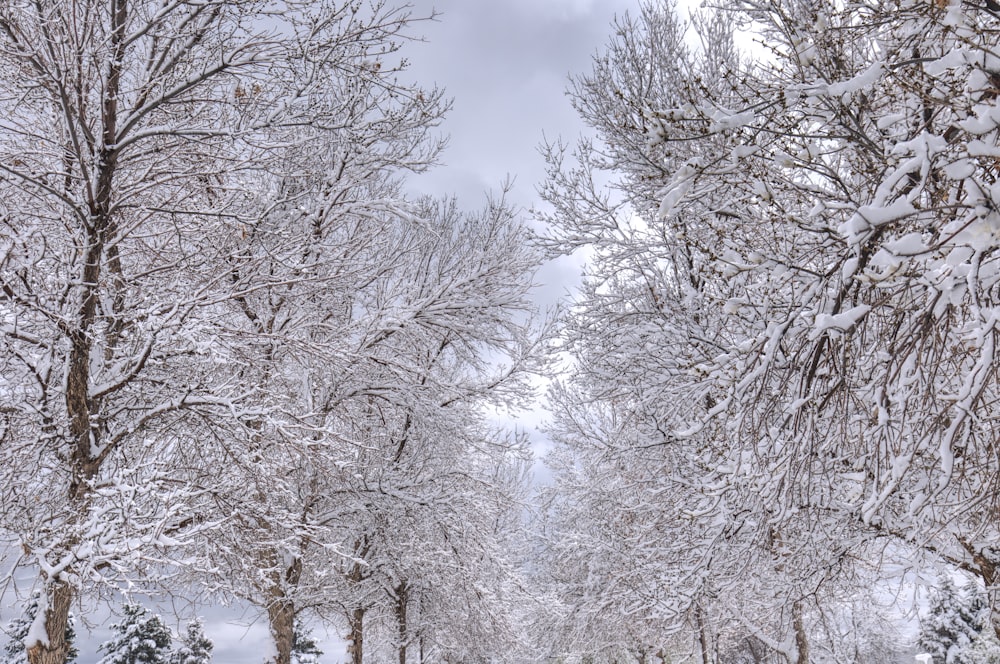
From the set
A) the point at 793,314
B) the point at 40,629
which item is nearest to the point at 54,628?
the point at 40,629

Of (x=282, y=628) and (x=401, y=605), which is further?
(x=401, y=605)

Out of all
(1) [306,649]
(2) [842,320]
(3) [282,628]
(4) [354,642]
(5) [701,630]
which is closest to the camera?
(2) [842,320]

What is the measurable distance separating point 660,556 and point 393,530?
3.40 m

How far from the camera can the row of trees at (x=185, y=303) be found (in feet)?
14.6

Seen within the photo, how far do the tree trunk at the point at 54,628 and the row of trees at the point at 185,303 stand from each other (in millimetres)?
17

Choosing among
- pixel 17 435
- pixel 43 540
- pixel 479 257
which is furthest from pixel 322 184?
pixel 43 540

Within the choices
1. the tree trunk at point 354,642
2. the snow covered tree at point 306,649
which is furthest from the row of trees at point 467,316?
the snow covered tree at point 306,649

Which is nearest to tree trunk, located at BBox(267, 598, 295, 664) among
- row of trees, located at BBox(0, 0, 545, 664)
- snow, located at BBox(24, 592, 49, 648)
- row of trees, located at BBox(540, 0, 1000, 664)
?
row of trees, located at BBox(0, 0, 545, 664)

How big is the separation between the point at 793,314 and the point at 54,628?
204 inches

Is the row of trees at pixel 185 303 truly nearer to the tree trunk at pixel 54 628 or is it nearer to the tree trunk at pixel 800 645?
the tree trunk at pixel 54 628

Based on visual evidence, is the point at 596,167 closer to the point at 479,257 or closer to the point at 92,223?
the point at 479,257

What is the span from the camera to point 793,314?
341 centimetres

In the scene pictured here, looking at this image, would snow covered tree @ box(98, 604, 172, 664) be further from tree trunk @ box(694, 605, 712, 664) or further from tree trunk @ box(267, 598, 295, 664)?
tree trunk @ box(694, 605, 712, 664)

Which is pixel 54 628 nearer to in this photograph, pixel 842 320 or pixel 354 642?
pixel 842 320
